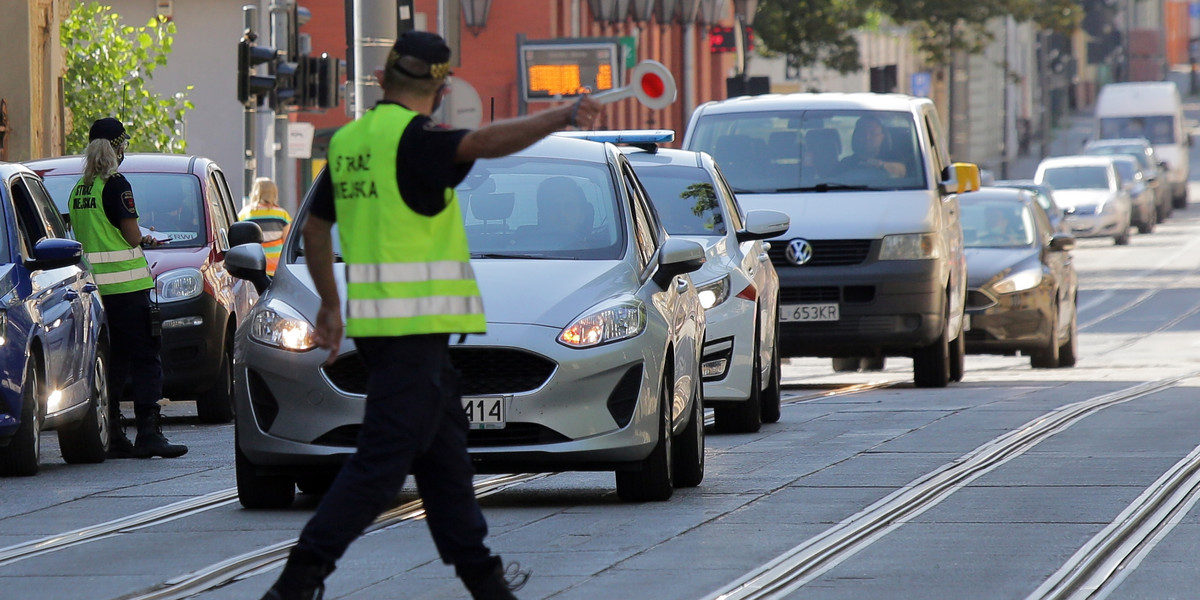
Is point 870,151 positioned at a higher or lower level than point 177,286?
higher

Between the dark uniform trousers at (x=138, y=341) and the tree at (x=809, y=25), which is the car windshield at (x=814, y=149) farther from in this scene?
the tree at (x=809, y=25)

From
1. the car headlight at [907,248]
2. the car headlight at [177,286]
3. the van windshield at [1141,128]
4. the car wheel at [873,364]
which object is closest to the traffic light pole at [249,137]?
the car wheel at [873,364]

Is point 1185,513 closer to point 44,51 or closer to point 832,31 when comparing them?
point 44,51

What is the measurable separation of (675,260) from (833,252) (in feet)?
24.1

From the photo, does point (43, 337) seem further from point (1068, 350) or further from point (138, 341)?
point (1068, 350)

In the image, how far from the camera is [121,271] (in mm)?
12469

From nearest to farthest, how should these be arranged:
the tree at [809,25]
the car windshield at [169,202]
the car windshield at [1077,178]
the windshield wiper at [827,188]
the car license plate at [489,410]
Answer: the car license plate at [489,410], the car windshield at [169,202], the windshield wiper at [827,188], the tree at [809,25], the car windshield at [1077,178]

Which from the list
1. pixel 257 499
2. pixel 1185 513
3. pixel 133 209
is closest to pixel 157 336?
pixel 133 209

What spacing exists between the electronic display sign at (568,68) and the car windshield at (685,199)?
13.0 m

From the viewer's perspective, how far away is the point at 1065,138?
91562 mm

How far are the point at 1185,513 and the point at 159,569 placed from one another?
3.89m

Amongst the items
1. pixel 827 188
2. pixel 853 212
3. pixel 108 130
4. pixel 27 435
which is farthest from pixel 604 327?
pixel 827 188

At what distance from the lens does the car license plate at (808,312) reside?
1719 cm

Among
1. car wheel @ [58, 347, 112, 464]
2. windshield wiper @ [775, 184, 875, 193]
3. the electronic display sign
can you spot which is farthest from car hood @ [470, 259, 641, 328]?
the electronic display sign
